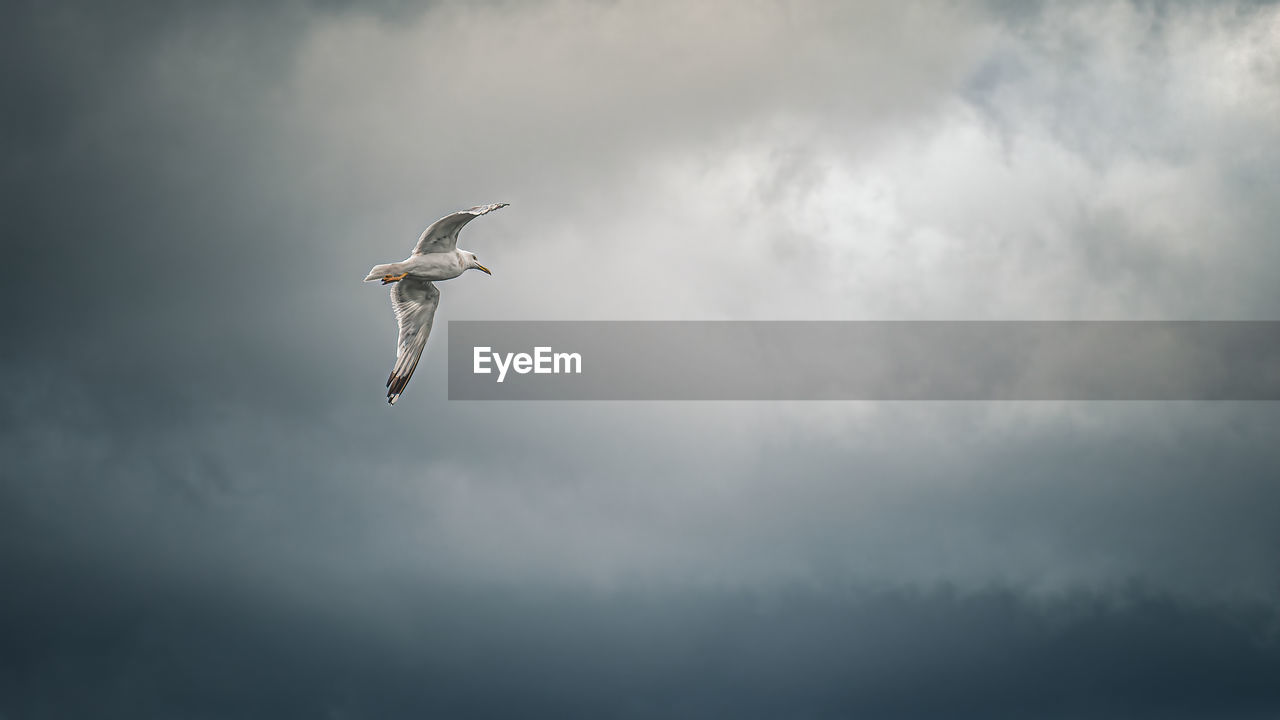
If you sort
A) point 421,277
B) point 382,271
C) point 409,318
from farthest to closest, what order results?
point 409,318
point 421,277
point 382,271

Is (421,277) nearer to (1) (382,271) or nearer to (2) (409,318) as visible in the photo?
(1) (382,271)

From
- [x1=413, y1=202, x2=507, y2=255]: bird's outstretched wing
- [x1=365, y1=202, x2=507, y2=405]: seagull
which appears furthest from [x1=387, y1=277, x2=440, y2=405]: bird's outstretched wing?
[x1=413, y1=202, x2=507, y2=255]: bird's outstretched wing

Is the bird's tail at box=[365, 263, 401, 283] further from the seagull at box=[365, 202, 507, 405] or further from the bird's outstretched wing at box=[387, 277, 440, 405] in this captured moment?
the bird's outstretched wing at box=[387, 277, 440, 405]

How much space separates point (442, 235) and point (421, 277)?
82.9 inches

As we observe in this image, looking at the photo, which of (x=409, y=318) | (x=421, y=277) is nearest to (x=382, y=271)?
(x=421, y=277)

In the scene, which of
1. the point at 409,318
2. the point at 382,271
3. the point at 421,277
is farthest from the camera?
the point at 409,318

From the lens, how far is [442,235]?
136ft

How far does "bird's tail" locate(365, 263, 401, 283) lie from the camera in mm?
40312

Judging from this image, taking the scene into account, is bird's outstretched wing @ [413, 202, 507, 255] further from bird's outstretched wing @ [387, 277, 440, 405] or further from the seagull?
bird's outstretched wing @ [387, 277, 440, 405]

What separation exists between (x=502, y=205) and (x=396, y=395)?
1140cm

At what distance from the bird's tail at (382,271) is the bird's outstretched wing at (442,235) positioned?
1.07m

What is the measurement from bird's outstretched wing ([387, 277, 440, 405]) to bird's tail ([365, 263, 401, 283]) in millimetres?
4208

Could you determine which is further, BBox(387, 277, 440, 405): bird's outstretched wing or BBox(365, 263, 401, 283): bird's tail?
BBox(387, 277, 440, 405): bird's outstretched wing

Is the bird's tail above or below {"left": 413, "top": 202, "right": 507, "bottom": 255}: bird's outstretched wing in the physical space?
below
